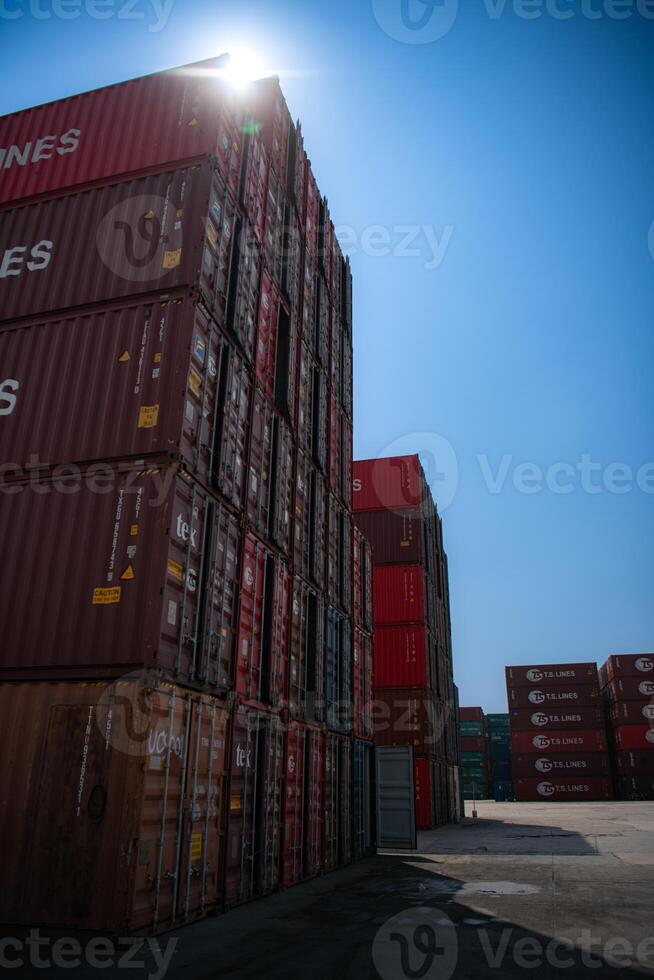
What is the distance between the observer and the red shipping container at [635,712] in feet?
153

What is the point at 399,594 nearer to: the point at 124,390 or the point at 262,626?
the point at 262,626

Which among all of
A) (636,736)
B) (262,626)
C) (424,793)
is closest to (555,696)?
(636,736)

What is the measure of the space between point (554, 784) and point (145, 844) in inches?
1920

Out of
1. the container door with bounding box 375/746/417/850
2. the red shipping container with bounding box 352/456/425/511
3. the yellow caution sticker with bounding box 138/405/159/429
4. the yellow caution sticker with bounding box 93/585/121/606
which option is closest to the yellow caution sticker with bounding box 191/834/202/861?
the yellow caution sticker with bounding box 93/585/121/606

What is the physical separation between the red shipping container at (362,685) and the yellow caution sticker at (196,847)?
8.23 meters

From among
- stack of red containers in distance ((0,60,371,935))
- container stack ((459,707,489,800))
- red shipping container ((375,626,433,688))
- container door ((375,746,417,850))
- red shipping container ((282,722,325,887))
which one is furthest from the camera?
container stack ((459,707,489,800))

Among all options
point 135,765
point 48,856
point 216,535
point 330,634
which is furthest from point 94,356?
point 330,634

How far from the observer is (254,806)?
34.7 feet

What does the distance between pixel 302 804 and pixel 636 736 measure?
42608 mm

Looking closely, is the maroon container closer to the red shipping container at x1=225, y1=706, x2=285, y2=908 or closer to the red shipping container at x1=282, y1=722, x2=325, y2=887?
the red shipping container at x1=282, y1=722, x2=325, y2=887

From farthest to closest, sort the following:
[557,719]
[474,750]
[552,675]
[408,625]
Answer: [474,750] → [552,675] → [557,719] → [408,625]

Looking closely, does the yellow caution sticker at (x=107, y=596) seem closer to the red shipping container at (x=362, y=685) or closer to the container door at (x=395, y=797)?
the red shipping container at (x=362, y=685)

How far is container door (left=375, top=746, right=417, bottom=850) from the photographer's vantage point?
56.8 feet

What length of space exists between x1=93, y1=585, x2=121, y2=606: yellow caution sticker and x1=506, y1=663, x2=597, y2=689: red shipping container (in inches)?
1880
